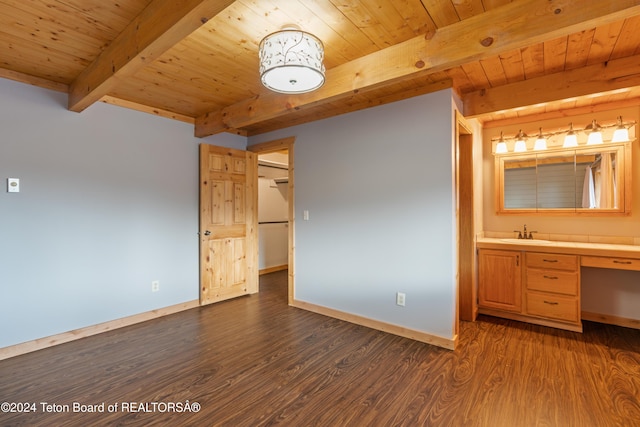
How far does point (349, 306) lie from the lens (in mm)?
3326

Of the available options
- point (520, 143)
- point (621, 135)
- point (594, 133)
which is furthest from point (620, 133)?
point (520, 143)

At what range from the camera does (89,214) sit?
2.94 meters

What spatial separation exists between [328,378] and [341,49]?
2.36 meters

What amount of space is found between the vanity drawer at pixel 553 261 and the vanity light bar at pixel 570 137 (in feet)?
4.17

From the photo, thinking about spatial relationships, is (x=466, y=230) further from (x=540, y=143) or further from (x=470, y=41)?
(x=470, y=41)

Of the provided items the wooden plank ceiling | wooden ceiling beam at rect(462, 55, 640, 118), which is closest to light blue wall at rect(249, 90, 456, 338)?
the wooden plank ceiling

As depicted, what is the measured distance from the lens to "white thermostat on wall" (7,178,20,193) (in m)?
2.51

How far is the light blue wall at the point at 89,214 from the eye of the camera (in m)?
2.55

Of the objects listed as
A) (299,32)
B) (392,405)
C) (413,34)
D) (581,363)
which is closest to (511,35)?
(413,34)

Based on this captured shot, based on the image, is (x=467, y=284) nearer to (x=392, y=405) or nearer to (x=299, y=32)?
(x=392, y=405)

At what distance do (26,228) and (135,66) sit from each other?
1.81 m

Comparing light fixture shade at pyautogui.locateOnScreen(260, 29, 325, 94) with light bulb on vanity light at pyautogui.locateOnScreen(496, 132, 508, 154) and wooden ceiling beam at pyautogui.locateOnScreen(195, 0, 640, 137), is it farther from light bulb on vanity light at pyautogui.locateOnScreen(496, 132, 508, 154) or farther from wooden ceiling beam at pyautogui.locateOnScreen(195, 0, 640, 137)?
light bulb on vanity light at pyautogui.locateOnScreen(496, 132, 508, 154)

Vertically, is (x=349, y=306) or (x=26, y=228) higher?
(x=26, y=228)

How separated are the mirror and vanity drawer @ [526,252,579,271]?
713 millimetres
